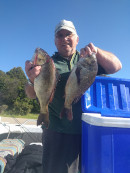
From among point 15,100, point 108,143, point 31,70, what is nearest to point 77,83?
point 31,70

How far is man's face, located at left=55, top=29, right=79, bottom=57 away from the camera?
2.32 meters

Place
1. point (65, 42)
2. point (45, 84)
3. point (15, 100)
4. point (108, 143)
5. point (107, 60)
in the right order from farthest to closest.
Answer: point (15, 100) → point (65, 42) → point (107, 60) → point (45, 84) → point (108, 143)

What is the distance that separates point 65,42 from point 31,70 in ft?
2.82

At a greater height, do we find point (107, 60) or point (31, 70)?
point (107, 60)

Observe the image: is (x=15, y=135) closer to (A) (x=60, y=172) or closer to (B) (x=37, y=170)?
(B) (x=37, y=170)

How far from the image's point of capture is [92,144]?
59.1 inches

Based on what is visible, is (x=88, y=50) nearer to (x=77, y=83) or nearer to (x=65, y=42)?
(x=77, y=83)

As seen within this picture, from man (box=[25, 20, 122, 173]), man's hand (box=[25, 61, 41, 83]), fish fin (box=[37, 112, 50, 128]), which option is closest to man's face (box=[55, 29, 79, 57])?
man (box=[25, 20, 122, 173])

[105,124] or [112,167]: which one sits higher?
[105,124]

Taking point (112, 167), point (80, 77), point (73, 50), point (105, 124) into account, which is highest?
point (73, 50)

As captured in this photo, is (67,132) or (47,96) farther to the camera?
(67,132)

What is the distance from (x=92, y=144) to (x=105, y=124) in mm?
263

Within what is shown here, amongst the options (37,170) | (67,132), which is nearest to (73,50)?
(67,132)

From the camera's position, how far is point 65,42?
2.31 m
